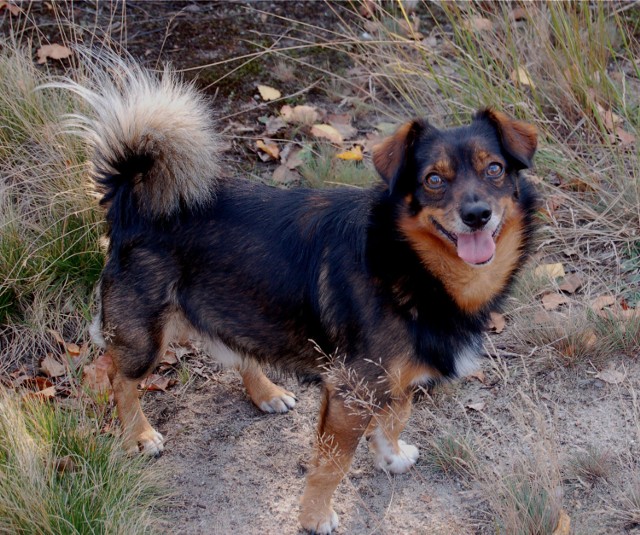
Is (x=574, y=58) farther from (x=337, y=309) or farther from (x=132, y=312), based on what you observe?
(x=132, y=312)

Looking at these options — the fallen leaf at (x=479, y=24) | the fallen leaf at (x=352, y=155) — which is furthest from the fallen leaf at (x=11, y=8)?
the fallen leaf at (x=479, y=24)

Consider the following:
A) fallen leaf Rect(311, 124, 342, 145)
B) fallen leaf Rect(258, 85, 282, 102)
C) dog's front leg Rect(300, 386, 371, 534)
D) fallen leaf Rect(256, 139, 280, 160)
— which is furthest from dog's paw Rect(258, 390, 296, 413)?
fallen leaf Rect(258, 85, 282, 102)

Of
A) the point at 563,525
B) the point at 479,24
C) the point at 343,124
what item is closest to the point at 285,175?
the point at 343,124

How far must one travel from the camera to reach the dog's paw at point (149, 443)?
14.2 feet

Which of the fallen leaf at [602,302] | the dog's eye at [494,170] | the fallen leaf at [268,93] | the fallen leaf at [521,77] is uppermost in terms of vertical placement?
the dog's eye at [494,170]

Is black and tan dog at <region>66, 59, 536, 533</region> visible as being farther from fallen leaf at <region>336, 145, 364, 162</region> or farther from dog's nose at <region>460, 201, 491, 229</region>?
fallen leaf at <region>336, 145, 364, 162</region>

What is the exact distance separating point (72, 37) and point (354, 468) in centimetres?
421

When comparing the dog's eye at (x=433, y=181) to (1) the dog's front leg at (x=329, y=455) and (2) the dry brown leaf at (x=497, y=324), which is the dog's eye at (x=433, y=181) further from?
(2) the dry brown leaf at (x=497, y=324)

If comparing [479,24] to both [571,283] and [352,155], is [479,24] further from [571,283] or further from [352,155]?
Result: [571,283]

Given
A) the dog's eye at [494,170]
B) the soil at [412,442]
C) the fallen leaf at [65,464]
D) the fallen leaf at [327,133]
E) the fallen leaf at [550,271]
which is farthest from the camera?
the fallen leaf at [327,133]

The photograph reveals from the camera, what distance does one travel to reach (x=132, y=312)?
399 centimetres

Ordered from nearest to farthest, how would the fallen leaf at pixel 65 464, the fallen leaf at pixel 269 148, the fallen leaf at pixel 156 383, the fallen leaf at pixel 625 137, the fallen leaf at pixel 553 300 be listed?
1. the fallen leaf at pixel 65 464
2. the fallen leaf at pixel 156 383
3. the fallen leaf at pixel 553 300
4. the fallen leaf at pixel 625 137
5. the fallen leaf at pixel 269 148

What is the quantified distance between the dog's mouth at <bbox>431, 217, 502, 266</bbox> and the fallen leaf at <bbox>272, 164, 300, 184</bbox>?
274 cm

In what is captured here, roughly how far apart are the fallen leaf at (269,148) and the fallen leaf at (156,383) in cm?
212
